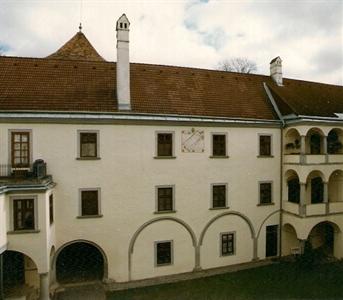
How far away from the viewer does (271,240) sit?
2214 centimetres

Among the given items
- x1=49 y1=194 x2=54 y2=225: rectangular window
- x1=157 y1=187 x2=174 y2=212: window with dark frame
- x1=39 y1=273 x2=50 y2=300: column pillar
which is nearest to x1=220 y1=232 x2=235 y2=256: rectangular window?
x1=157 y1=187 x2=174 y2=212: window with dark frame

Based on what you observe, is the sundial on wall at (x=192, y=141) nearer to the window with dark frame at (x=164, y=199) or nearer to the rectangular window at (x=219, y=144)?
the rectangular window at (x=219, y=144)

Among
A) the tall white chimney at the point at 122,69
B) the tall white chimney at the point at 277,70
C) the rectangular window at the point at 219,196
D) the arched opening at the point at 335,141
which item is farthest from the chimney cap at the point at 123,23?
the arched opening at the point at 335,141

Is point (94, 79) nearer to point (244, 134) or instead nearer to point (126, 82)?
point (126, 82)

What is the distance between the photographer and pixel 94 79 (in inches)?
773

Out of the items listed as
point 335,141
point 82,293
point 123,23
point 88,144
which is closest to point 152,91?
point 123,23

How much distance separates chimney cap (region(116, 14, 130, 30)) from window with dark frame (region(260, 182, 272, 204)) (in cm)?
1369

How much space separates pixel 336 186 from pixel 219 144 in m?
9.68

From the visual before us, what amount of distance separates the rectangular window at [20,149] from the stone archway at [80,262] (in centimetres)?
597

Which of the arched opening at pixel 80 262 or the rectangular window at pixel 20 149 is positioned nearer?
the rectangular window at pixel 20 149

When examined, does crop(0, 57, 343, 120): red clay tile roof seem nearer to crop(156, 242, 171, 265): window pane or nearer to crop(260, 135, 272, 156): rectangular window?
crop(260, 135, 272, 156): rectangular window

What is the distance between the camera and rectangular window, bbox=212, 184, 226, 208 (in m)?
20.4

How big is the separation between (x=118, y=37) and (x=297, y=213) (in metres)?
16.1

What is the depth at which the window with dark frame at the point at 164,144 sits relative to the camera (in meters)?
19.1
